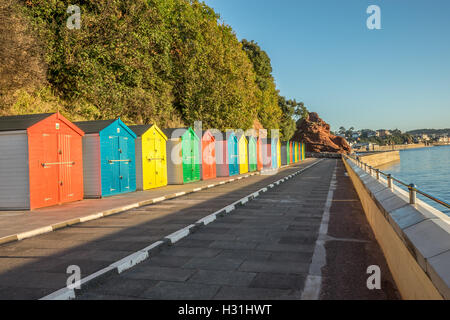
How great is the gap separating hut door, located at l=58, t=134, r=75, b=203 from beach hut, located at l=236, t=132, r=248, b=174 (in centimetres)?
1701

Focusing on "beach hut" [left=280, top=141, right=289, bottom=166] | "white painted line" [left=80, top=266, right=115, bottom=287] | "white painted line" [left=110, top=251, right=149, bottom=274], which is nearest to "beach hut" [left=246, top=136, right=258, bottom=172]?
"beach hut" [left=280, top=141, right=289, bottom=166]

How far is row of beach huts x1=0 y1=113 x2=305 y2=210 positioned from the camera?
10.8 meters

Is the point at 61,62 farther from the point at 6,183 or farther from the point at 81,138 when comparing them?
the point at 6,183

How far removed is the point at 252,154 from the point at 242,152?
9.93 ft

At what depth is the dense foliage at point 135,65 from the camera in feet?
65.7

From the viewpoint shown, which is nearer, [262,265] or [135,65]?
[262,265]

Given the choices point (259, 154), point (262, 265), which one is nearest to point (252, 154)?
point (259, 154)

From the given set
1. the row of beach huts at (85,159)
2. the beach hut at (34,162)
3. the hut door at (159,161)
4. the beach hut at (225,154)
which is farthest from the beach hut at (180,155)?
the beach hut at (34,162)

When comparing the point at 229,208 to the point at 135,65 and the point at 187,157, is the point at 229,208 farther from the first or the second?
the point at 135,65

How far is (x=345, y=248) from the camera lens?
6227 mm

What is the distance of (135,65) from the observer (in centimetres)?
2430

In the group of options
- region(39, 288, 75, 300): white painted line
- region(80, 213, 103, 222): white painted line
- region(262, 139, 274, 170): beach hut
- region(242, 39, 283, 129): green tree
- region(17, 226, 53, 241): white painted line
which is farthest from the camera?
region(242, 39, 283, 129): green tree

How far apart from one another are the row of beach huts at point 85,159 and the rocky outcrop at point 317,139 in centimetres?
9335

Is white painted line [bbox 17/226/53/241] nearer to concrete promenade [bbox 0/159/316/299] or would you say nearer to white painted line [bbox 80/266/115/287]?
concrete promenade [bbox 0/159/316/299]
